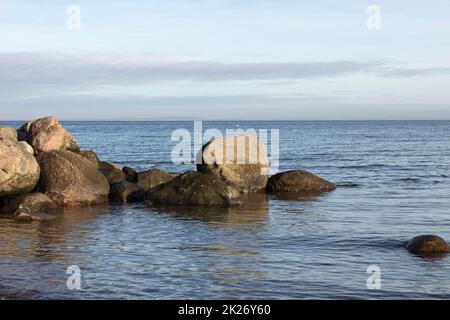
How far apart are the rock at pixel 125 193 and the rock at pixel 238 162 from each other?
3323 mm

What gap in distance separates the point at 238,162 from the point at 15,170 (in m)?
9.81

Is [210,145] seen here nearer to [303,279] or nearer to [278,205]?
[278,205]

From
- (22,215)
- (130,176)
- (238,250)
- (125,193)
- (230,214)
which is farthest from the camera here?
(130,176)

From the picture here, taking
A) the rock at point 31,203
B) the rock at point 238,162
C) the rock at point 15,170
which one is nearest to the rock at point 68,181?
the rock at point 15,170

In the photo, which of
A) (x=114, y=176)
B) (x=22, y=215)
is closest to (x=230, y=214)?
(x=22, y=215)

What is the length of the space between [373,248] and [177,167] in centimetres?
2768

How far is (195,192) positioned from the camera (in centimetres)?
2506

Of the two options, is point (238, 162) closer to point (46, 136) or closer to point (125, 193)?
point (125, 193)

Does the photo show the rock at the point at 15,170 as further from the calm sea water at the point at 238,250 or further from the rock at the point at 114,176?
the rock at the point at 114,176

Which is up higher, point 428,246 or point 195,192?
point 195,192

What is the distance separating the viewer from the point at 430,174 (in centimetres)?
3744

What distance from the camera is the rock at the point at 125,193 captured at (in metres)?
26.4
